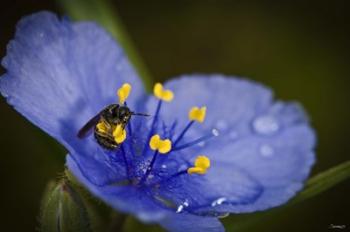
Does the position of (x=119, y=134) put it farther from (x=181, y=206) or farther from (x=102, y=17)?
(x=102, y=17)

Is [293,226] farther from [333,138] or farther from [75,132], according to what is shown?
[75,132]

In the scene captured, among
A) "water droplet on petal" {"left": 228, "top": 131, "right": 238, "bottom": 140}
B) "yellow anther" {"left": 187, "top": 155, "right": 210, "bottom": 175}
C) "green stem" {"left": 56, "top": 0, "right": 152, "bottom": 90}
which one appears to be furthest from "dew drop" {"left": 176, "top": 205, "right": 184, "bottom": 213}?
"green stem" {"left": 56, "top": 0, "right": 152, "bottom": 90}

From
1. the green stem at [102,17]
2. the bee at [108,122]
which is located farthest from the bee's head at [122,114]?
the green stem at [102,17]

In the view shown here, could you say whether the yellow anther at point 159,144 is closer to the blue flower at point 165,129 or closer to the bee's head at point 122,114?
the blue flower at point 165,129

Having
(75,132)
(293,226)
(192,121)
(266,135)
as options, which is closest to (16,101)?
(75,132)

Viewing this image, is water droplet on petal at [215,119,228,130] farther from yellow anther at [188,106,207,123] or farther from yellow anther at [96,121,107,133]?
yellow anther at [96,121,107,133]

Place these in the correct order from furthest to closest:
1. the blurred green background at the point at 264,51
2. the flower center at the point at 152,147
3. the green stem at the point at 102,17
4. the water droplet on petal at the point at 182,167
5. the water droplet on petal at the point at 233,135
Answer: the blurred green background at the point at 264,51, the green stem at the point at 102,17, the water droplet on petal at the point at 233,135, the water droplet on petal at the point at 182,167, the flower center at the point at 152,147

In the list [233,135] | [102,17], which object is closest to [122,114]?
[233,135]
